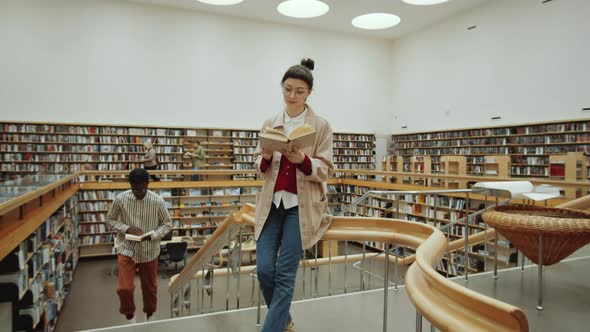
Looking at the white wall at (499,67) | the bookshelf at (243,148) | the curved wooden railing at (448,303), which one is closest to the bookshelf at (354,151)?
the white wall at (499,67)

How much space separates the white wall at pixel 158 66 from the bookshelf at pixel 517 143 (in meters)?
3.38

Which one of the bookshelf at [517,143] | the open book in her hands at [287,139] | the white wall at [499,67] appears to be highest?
the white wall at [499,67]

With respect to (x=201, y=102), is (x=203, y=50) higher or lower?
higher

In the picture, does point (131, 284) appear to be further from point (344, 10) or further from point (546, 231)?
point (344, 10)

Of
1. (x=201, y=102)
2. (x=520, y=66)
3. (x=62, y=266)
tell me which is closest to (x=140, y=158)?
(x=201, y=102)

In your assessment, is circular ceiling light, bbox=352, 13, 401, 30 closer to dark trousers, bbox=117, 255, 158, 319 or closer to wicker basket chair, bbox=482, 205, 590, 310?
dark trousers, bbox=117, 255, 158, 319

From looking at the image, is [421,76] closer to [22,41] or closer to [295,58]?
[295,58]

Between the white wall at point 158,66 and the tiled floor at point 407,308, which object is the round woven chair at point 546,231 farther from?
the white wall at point 158,66

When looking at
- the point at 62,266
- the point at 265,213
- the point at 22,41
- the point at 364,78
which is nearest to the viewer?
the point at 265,213

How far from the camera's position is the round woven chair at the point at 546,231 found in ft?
5.63

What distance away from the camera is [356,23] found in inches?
471

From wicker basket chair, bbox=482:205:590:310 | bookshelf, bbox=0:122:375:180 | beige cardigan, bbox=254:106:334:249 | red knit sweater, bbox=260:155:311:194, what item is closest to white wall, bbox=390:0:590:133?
bookshelf, bbox=0:122:375:180

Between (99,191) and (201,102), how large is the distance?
15.1ft

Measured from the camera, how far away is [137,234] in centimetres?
346
